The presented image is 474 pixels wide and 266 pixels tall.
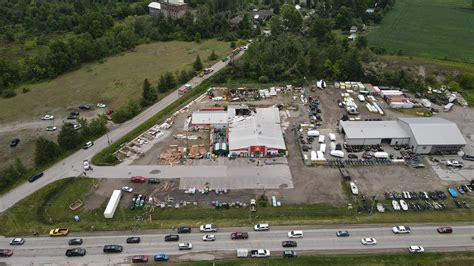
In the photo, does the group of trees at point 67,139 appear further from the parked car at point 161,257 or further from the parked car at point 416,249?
the parked car at point 416,249

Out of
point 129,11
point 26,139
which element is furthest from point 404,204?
point 129,11

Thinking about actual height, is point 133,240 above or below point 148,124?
below

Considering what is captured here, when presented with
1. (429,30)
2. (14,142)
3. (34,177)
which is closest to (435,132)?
(34,177)

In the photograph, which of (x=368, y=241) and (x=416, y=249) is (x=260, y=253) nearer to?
(x=368, y=241)


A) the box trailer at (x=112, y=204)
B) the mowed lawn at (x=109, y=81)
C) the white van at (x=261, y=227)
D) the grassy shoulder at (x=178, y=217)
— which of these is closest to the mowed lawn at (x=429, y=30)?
the mowed lawn at (x=109, y=81)

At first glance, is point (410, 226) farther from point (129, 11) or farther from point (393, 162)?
point (129, 11)

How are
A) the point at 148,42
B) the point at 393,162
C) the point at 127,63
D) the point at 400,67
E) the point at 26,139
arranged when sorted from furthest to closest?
the point at 148,42 → the point at 127,63 → the point at 400,67 → the point at 26,139 → the point at 393,162

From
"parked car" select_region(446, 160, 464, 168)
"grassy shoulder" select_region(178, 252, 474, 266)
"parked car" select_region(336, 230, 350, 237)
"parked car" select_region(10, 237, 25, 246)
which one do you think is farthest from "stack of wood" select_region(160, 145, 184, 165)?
"parked car" select_region(446, 160, 464, 168)
